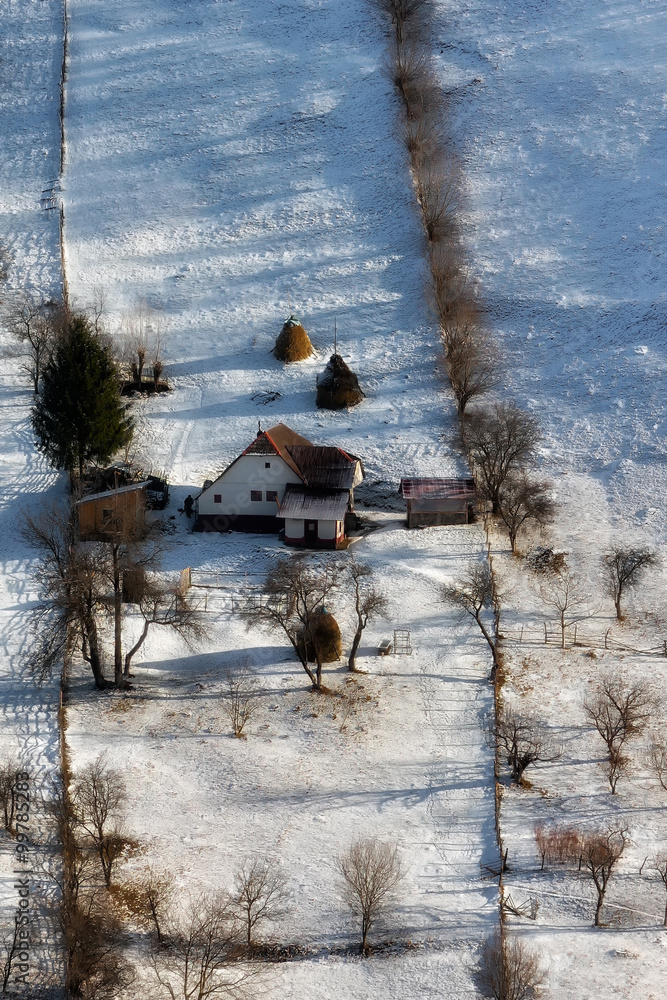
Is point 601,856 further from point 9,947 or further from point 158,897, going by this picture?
point 9,947

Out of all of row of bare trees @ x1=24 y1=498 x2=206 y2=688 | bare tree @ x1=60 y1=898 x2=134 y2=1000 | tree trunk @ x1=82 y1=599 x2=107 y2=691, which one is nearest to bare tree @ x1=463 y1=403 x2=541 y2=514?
row of bare trees @ x1=24 y1=498 x2=206 y2=688

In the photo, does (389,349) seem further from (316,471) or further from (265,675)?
(265,675)

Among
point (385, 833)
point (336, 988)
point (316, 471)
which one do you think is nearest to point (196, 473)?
point (316, 471)

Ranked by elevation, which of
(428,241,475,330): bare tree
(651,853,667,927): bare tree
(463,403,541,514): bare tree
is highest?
(428,241,475,330): bare tree

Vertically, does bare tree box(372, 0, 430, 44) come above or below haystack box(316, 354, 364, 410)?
above

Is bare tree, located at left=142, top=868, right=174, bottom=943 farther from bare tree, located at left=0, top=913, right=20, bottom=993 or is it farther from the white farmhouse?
the white farmhouse
